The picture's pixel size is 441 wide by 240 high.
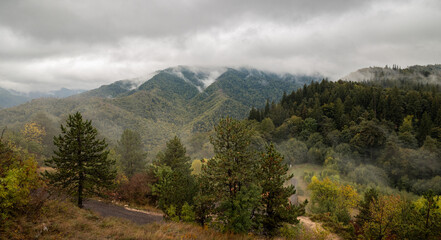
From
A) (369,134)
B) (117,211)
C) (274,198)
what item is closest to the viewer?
(274,198)

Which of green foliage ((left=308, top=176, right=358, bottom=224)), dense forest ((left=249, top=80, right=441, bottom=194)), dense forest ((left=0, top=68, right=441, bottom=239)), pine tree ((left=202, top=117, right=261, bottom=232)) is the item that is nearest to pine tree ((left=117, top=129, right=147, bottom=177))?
dense forest ((left=0, top=68, right=441, bottom=239))

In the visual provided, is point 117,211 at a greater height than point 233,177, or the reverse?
point 233,177

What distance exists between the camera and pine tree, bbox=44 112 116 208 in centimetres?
1875

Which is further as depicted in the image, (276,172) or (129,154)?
(129,154)

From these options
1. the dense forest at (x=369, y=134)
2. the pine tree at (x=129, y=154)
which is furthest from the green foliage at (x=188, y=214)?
the dense forest at (x=369, y=134)

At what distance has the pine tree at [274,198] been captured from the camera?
49.8 ft

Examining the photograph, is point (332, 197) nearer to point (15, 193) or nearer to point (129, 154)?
point (129, 154)

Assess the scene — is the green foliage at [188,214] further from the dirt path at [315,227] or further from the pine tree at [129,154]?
the pine tree at [129,154]

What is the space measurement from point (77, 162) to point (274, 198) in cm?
1872

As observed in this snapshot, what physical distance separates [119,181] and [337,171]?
57011mm

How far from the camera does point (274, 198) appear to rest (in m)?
15.3

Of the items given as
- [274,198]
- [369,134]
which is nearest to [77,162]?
[274,198]

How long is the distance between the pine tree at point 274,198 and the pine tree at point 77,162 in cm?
1513

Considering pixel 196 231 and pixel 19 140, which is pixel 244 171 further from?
pixel 19 140
